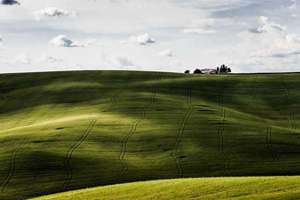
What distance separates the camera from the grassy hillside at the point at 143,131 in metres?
54.7

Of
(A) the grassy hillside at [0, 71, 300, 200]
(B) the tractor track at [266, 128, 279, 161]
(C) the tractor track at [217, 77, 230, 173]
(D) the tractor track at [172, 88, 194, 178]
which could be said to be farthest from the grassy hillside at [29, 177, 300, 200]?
(B) the tractor track at [266, 128, 279, 161]

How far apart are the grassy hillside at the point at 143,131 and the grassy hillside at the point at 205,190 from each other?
11.9 meters

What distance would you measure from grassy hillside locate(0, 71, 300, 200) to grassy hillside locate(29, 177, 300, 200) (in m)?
11.9

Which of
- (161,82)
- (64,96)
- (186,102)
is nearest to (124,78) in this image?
(161,82)

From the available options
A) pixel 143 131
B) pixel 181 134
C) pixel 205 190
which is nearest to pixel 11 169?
pixel 143 131

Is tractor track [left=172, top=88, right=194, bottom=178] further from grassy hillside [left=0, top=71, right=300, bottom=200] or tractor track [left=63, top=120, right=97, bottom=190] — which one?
tractor track [left=63, top=120, right=97, bottom=190]

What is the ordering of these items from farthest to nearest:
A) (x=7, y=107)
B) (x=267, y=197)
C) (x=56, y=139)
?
(x=7, y=107) → (x=56, y=139) → (x=267, y=197)

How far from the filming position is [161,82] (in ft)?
319

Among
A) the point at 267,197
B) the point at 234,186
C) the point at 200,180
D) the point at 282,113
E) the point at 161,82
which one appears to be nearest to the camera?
the point at 267,197

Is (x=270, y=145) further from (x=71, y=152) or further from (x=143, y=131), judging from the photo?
(x=71, y=152)

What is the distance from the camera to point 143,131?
6550cm

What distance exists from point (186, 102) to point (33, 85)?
32486 millimetres

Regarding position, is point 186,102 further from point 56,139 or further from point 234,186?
point 234,186

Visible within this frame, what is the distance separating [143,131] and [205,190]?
1125 inches
